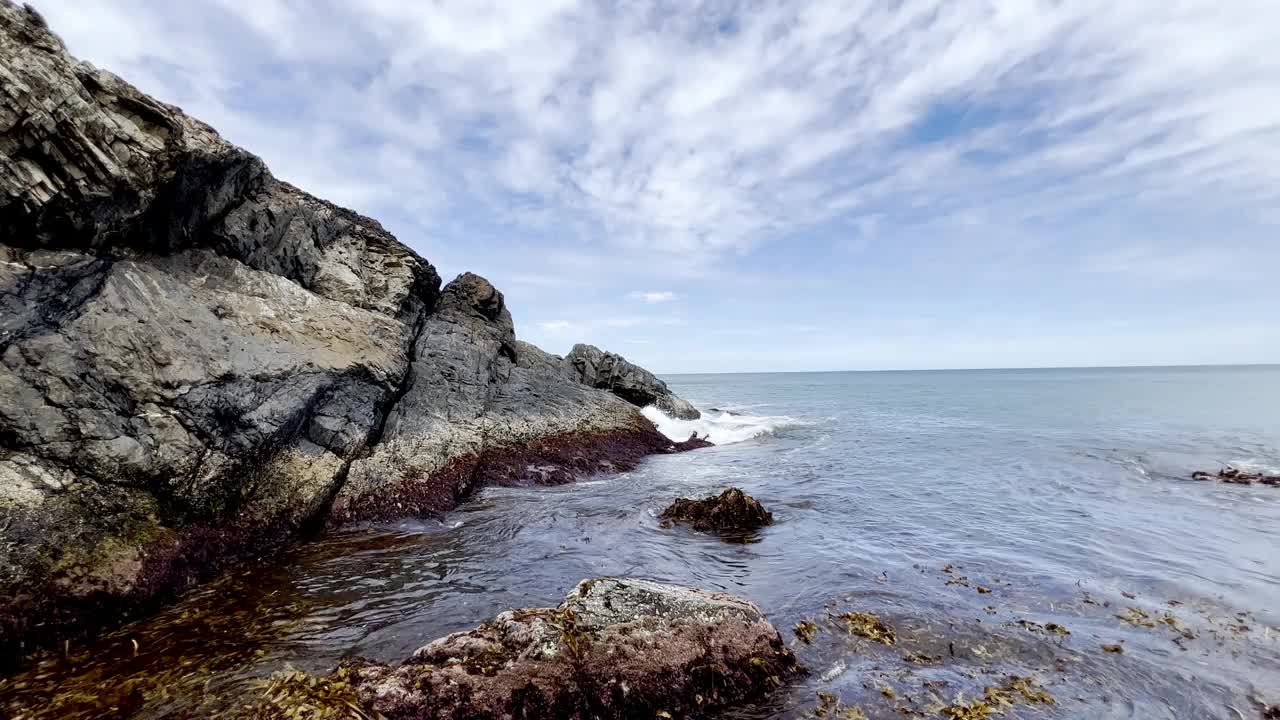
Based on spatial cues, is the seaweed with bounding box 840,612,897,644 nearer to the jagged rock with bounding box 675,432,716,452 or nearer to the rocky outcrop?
the rocky outcrop

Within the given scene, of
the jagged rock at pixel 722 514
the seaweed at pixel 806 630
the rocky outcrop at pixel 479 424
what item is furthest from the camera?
the rocky outcrop at pixel 479 424

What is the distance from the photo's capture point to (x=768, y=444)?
105ft

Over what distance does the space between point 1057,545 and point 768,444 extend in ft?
63.2

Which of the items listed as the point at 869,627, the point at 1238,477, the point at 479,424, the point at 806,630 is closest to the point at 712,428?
the point at 479,424

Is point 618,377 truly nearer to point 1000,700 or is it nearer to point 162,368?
point 162,368

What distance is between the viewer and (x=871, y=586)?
1023 cm

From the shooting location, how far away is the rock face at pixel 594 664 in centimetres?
569

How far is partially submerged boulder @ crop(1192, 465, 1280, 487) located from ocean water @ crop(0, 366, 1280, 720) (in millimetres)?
645

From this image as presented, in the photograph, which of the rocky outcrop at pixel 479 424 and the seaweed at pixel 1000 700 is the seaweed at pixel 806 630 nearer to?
the seaweed at pixel 1000 700

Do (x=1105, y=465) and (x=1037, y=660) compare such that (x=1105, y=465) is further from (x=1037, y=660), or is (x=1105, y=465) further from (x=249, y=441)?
(x=249, y=441)

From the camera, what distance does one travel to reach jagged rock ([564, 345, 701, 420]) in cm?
3366

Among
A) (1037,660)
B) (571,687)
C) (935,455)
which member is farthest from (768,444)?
(571,687)

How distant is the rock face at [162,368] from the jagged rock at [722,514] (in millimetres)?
6242

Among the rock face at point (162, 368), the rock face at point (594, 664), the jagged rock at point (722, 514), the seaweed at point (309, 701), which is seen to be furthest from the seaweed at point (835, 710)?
the rock face at point (162, 368)
